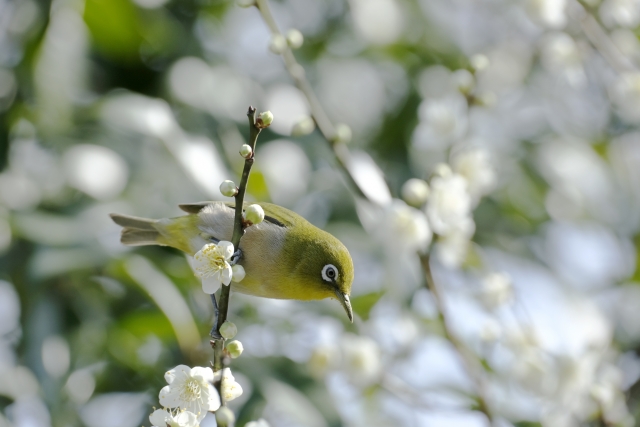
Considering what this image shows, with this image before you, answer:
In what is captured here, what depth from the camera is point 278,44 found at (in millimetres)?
2600

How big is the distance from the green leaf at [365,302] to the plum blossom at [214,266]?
Result: 6.37 ft

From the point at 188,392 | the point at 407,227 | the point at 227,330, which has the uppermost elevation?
the point at 227,330

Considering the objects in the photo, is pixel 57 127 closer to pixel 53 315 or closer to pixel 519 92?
pixel 53 315

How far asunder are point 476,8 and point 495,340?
Result: 2.80m

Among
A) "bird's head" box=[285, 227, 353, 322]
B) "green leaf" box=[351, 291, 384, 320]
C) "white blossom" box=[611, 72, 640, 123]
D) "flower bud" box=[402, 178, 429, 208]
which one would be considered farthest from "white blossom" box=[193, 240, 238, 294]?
"white blossom" box=[611, 72, 640, 123]

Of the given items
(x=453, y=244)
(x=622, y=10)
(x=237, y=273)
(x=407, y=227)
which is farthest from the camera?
(x=622, y=10)

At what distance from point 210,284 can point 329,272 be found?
0.64 meters

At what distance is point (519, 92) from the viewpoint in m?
5.33

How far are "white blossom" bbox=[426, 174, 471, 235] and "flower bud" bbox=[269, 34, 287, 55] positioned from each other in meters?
0.86

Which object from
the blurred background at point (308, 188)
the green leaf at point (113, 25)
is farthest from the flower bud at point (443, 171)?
the green leaf at point (113, 25)

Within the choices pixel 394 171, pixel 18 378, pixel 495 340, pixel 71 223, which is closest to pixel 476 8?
pixel 394 171

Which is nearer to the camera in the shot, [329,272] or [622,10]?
[329,272]

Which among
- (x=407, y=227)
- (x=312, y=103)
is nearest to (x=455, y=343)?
(x=407, y=227)

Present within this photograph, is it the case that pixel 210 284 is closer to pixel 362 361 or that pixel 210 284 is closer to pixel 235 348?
pixel 235 348
